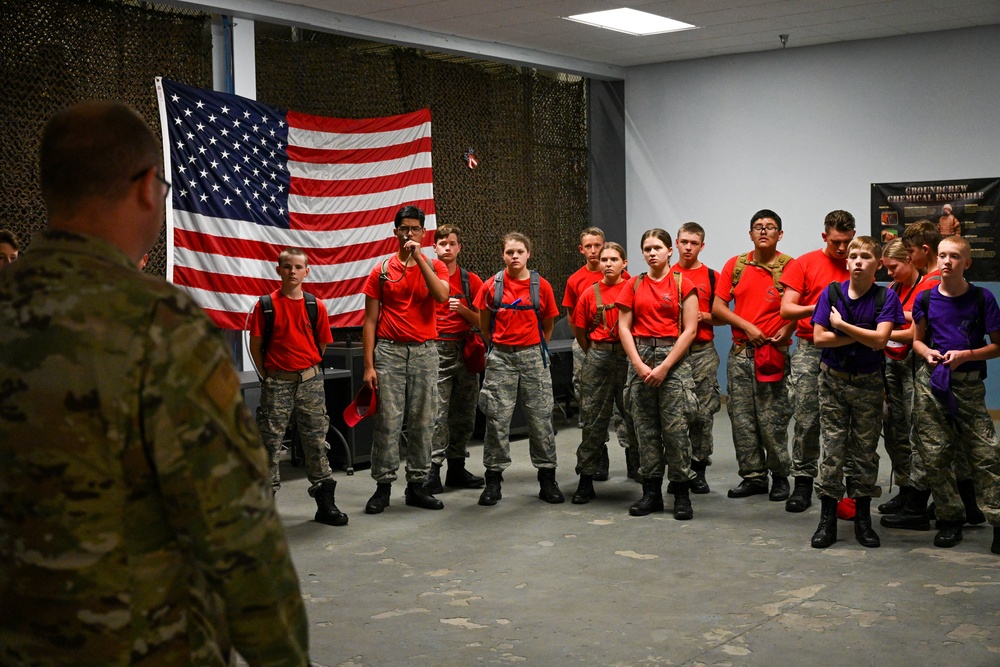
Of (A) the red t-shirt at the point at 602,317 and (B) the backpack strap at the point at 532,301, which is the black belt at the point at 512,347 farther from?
(A) the red t-shirt at the point at 602,317

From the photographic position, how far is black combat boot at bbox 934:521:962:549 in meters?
4.98

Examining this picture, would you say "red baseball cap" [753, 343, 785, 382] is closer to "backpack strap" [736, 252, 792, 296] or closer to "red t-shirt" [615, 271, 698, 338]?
"backpack strap" [736, 252, 792, 296]

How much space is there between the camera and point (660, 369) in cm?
553

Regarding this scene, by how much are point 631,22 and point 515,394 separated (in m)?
4.22

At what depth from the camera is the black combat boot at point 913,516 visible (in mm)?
5352

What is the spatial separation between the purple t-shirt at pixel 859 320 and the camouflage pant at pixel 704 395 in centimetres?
132

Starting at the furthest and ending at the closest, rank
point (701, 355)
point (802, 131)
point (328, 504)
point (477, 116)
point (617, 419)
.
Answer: point (802, 131) → point (477, 116) → point (617, 419) → point (701, 355) → point (328, 504)

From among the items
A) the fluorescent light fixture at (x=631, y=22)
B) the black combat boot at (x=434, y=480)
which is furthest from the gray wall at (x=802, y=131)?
the black combat boot at (x=434, y=480)

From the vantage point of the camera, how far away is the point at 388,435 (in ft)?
19.3

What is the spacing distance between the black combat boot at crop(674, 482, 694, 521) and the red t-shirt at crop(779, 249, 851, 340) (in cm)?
110

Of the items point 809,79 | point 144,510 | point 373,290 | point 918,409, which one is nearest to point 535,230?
point 809,79

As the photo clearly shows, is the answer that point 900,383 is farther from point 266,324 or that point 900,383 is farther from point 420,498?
point 266,324

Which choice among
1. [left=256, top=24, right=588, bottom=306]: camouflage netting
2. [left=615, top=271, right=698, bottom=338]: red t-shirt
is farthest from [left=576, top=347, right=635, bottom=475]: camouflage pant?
[left=256, top=24, right=588, bottom=306]: camouflage netting

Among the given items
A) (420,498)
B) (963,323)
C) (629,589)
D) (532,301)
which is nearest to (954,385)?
(963,323)
